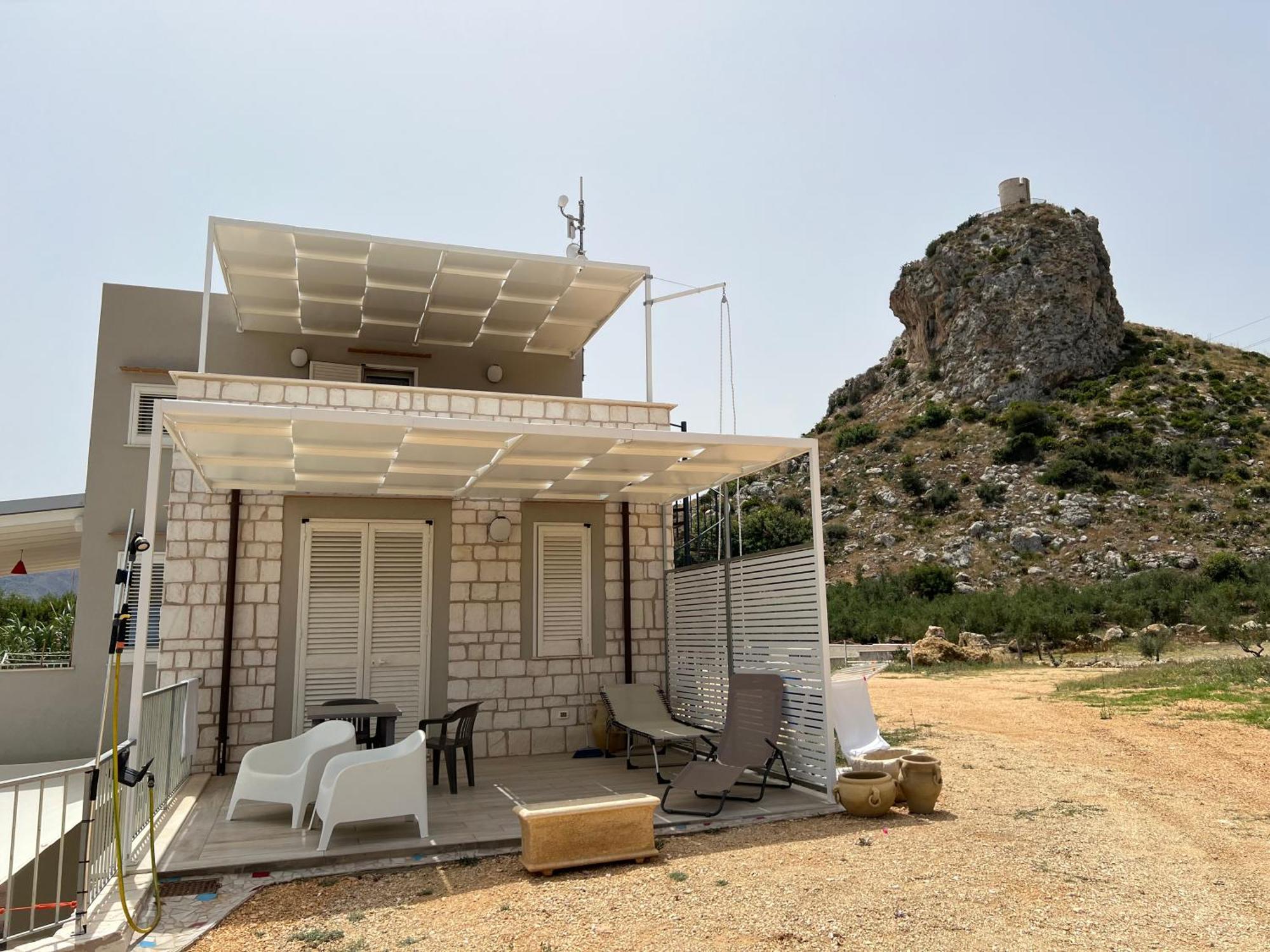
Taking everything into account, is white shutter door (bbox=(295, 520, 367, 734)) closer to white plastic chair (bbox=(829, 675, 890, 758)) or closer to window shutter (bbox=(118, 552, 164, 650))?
window shutter (bbox=(118, 552, 164, 650))

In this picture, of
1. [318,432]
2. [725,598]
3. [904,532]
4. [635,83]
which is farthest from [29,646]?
[904,532]

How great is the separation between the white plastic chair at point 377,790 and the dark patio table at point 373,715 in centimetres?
139

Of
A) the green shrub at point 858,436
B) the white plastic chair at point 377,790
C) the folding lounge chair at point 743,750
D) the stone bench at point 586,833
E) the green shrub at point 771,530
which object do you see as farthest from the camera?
the green shrub at point 858,436

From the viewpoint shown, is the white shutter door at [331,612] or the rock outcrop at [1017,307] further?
the rock outcrop at [1017,307]

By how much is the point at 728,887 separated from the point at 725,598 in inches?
155

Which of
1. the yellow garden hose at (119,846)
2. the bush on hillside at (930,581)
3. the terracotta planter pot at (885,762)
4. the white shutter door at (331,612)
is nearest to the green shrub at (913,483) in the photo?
Result: the bush on hillside at (930,581)

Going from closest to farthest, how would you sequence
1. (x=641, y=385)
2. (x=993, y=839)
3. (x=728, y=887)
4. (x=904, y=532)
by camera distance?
(x=728, y=887)
(x=993, y=839)
(x=641, y=385)
(x=904, y=532)

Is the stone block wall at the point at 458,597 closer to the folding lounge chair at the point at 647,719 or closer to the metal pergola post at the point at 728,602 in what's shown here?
the folding lounge chair at the point at 647,719

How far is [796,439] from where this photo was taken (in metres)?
7.19

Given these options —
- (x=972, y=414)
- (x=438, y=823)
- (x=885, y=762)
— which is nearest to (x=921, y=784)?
(x=885, y=762)

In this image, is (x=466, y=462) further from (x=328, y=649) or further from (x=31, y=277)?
(x=31, y=277)

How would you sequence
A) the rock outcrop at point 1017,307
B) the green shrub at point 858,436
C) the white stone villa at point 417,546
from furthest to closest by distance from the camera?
1. the green shrub at point 858,436
2. the rock outcrop at point 1017,307
3. the white stone villa at point 417,546

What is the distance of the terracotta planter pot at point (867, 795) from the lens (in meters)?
6.38

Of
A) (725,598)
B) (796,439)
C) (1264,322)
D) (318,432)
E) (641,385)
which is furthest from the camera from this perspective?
(1264,322)
